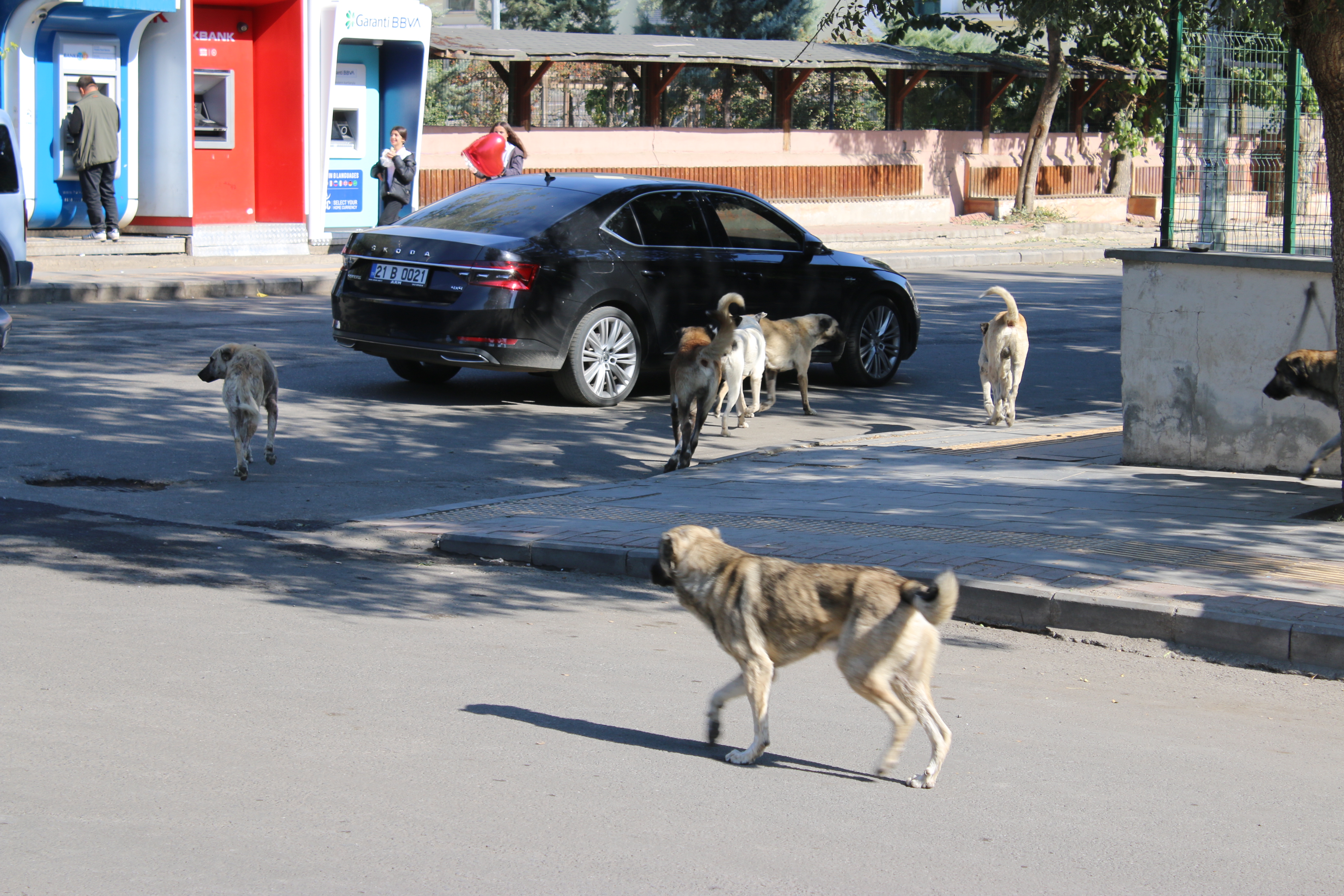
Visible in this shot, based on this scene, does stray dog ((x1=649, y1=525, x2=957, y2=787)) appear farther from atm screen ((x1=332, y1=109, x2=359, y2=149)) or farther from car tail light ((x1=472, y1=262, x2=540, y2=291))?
atm screen ((x1=332, y1=109, x2=359, y2=149))

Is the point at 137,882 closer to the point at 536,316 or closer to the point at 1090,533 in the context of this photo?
the point at 1090,533

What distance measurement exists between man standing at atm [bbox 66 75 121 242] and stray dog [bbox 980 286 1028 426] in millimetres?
13051

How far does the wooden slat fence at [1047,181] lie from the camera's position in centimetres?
3500

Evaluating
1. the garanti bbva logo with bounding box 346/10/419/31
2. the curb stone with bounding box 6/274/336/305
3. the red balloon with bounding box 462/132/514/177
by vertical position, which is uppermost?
the garanti bbva logo with bounding box 346/10/419/31

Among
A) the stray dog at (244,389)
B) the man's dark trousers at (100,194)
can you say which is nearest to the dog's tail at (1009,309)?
the stray dog at (244,389)

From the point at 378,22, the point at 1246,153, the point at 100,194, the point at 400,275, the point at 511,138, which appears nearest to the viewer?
the point at 1246,153

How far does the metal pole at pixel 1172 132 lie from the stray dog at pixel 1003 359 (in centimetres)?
169

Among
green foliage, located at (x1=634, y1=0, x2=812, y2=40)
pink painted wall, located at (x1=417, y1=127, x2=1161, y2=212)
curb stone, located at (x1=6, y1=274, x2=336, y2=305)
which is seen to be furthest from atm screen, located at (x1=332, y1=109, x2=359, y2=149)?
green foliage, located at (x1=634, y1=0, x2=812, y2=40)

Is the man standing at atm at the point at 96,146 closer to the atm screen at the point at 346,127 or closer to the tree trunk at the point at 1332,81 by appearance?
the atm screen at the point at 346,127

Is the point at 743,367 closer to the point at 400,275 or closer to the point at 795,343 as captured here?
the point at 795,343

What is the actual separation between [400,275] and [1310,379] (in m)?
6.72

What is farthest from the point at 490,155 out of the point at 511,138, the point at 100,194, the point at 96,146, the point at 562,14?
the point at 562,14

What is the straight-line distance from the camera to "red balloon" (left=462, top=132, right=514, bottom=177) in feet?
78.0

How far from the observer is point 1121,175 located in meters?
38.0
